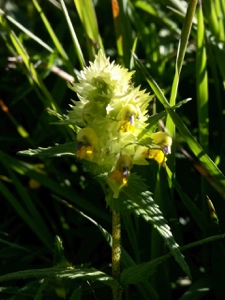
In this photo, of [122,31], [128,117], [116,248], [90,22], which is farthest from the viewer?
[122,31]

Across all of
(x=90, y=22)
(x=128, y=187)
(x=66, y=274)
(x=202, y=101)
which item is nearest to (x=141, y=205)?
(x=128, y=187)

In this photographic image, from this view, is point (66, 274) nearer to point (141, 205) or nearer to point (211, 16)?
point (141, 205)

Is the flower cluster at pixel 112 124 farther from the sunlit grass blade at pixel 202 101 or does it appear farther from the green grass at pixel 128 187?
the sunlit grass blade at pixel 202 101

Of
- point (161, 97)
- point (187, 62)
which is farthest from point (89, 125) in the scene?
point (187, 62)

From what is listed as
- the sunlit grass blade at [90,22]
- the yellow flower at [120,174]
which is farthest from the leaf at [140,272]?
the sunlit grass blade at [90,22]

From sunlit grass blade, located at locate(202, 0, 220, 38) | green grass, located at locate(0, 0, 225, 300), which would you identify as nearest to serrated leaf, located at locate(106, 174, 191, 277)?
green grass, located at locate(0, 0, 225, 300)

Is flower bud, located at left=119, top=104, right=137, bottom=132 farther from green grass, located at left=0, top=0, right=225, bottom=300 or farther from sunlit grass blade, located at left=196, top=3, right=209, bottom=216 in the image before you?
sunlit grass blade, located at left=196, top=3, right=209, bottom=216
